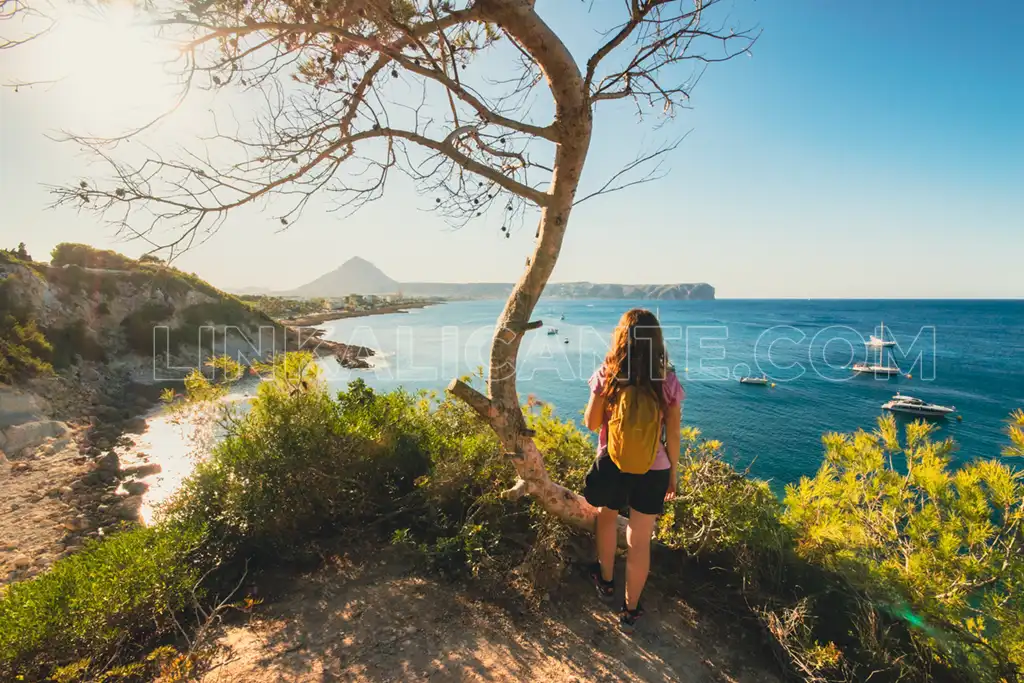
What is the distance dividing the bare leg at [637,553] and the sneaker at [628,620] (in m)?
0.04

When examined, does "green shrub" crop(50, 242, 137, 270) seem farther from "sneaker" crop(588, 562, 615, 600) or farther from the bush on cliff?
"sneaker" crop(588, 562, 615, 600)

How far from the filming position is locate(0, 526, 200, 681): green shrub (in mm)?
2232

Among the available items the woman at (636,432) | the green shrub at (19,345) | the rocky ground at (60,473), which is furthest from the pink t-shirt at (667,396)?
the green shrub at (19,345)

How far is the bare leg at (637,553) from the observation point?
2.74 m

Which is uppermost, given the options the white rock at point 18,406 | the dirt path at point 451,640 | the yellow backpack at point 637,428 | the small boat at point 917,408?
the yellow backpack at point 637,428

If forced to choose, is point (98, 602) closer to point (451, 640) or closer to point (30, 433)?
point (451, 640)

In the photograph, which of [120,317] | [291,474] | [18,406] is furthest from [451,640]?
[120,317]

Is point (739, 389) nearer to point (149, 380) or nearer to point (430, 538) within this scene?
point (430, 538)

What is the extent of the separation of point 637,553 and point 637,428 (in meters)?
0.92

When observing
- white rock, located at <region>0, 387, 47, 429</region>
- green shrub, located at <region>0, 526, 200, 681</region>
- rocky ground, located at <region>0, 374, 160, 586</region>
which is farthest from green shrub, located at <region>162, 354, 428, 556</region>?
white rock, located at <region>0, 387, 47, 429</region>

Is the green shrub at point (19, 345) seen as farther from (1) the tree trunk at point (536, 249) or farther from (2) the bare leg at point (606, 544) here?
(2) the bare leg at point (606, 544)

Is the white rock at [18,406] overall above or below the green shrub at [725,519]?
below

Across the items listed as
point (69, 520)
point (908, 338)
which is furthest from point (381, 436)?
point (908, 338)

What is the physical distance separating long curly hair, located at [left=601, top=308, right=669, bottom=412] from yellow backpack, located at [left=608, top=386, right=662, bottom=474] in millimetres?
61
